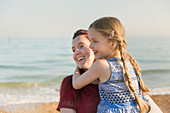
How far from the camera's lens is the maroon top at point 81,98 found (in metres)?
2.40

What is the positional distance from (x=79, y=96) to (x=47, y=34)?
4217cm

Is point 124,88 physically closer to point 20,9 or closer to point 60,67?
point 60,67

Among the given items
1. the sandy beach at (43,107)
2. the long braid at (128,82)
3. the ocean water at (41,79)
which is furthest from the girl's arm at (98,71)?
the ocean water at (41,79)

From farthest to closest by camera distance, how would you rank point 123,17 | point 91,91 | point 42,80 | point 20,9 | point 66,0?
point 20,9 < point 66,0 < point 123,17 < point 42,80 < point 91,91

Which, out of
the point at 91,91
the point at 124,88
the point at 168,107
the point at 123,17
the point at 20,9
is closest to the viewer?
the point at 124,88

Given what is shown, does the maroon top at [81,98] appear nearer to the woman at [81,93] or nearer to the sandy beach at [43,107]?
the woman at [81,93]

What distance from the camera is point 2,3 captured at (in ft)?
146

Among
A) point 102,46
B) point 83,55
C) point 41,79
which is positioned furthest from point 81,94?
point 41,79

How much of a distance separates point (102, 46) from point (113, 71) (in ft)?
0.74

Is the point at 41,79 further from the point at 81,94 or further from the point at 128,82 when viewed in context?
the point at 128,82

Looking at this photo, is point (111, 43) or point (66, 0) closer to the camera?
point (111, 43)

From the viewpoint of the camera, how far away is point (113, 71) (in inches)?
80.8

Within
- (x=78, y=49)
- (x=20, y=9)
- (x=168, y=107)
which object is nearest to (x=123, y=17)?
(x=20, y=9)

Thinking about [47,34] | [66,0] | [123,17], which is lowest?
[47,34]
